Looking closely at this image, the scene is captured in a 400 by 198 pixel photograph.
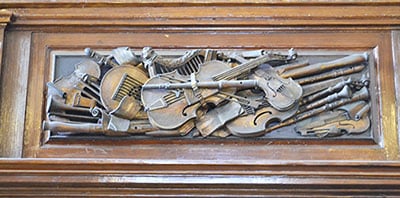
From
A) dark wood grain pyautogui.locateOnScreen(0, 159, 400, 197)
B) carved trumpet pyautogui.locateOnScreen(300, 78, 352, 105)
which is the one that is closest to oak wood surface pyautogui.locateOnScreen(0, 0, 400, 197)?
dark wood grain pyautogui.locateOnScreen(0, 159, 400, 197)

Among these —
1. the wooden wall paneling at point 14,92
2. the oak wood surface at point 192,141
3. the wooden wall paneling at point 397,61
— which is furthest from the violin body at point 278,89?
the wooden wall paneling at point 14,92

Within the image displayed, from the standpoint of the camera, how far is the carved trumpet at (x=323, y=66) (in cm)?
233

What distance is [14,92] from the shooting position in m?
2.36

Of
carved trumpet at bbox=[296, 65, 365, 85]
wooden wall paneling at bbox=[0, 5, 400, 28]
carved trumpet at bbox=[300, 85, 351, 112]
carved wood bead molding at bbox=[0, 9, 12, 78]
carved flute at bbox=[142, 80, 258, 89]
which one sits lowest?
carved trumpet at bbox=[300, 85, 351, 112]

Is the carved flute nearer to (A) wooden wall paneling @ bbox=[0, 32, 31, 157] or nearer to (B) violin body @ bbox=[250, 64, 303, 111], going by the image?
(B) violin body @ bbox=[250, 64, 303, 111]

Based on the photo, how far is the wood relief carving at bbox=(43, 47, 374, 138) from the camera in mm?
2271

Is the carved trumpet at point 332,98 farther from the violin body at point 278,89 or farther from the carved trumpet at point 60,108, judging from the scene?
the carved trumpet at point 60,108

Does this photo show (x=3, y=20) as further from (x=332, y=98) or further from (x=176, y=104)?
(x=332, y=98)

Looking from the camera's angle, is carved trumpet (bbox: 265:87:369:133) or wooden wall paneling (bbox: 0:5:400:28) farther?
wooden wall paneling (bbox: 0:5:400:28)

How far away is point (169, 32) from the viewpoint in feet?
7.93

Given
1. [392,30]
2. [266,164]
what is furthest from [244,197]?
[392,30]

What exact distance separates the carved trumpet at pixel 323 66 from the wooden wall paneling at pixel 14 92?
29.6 inches

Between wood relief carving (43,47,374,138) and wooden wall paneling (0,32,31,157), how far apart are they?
0.29 ft

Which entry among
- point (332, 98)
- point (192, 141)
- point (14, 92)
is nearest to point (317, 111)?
point (332, 98)
